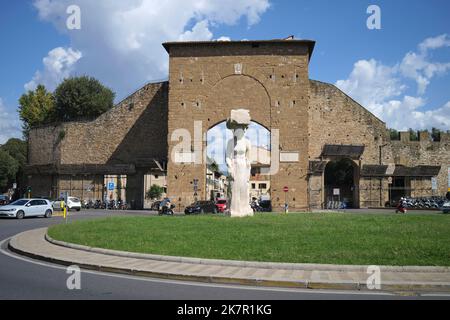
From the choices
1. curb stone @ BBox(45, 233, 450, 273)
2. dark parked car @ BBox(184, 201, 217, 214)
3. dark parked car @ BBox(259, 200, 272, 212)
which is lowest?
dark parked car @ BBox(259, 200, 272, 212)

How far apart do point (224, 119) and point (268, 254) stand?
32999mm

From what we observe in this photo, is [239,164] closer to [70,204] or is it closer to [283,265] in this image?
[283,265]

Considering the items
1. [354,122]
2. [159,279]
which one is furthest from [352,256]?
[354,122]

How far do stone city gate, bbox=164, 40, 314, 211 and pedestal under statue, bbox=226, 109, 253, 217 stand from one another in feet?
64.9

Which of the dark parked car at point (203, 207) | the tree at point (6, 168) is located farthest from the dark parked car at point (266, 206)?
the tree at point (6, 168)

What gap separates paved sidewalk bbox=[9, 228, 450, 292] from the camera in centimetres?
802

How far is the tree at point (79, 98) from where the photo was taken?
65.6 meters

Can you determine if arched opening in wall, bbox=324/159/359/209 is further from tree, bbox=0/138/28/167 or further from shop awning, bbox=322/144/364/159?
tree, bbox=0/138/28/167

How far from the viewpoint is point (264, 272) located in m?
9.00

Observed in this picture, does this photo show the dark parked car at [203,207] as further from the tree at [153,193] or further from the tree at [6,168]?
the tree at [6,168]

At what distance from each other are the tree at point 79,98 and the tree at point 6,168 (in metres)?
8.65

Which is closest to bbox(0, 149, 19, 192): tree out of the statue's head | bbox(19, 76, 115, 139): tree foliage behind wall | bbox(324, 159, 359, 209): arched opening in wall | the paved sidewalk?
bbox(19, 76, 115, 139): tree foliage behind wall
